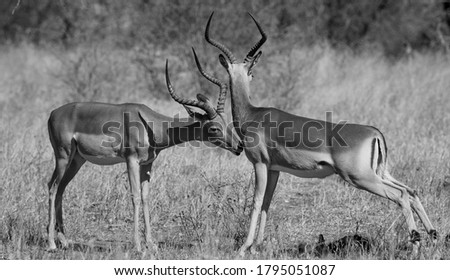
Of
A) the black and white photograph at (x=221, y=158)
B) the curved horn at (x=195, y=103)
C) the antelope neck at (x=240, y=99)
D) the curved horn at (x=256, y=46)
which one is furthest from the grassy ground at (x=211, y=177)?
the curved horn at (x=256, y=46)

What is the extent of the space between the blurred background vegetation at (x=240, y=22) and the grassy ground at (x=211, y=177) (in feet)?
1.95

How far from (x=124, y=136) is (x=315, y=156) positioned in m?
1.67

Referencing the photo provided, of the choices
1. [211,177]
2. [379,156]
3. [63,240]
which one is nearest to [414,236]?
[379,156]

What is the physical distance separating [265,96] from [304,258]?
296 inches

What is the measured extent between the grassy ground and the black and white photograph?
0.08 ft

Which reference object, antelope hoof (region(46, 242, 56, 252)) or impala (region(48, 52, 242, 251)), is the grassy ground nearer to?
antelope hoof (region(46, 242, 56, 252))

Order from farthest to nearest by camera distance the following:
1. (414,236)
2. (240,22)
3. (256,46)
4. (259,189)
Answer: (240,22), (256,46), (259,189), (414,236)

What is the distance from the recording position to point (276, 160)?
6590 millimetres

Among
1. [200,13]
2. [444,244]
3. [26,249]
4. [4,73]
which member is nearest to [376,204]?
[444,244]

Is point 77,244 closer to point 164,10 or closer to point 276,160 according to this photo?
point 276,160

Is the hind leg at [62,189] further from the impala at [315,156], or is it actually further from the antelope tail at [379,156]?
the antelope tail at [379,156]

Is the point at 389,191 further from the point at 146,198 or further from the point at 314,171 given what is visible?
the point at 146,198

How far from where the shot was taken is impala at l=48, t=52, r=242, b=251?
22.1 feet

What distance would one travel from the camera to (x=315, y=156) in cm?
634
